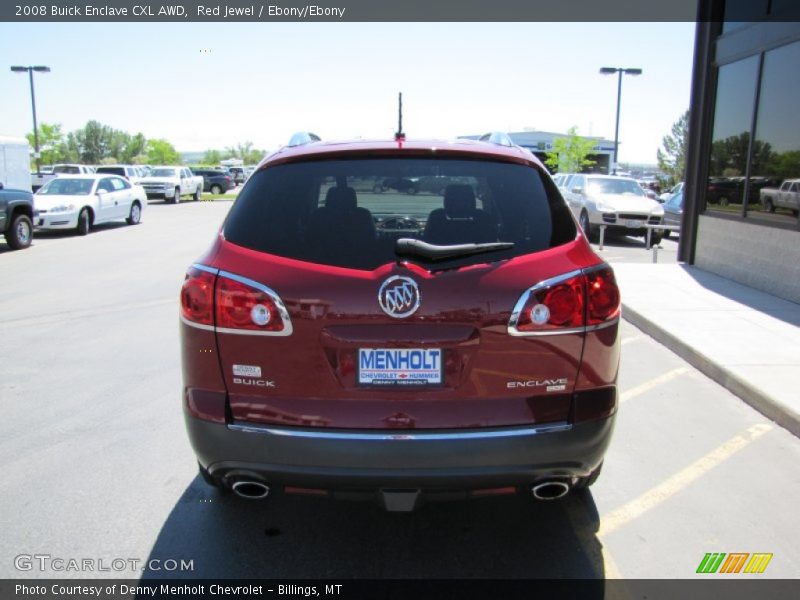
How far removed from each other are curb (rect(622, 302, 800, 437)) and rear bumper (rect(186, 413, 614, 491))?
2.86 meters

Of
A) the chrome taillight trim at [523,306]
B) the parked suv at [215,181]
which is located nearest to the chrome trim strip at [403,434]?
the chrome taillight trim at [523,306]

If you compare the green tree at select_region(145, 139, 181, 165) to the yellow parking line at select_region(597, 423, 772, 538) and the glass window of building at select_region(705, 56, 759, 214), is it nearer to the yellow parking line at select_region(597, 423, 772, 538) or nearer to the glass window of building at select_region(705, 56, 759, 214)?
the glass window of building at select_region(705, 56, 759, 214)

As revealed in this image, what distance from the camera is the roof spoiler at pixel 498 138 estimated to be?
373 centimetres

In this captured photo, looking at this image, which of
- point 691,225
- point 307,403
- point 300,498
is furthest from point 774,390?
point 691,225

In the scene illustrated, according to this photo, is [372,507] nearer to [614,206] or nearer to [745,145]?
[745,145]

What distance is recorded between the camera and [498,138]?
391cm

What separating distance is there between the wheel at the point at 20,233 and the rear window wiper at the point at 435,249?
1460 centimetres

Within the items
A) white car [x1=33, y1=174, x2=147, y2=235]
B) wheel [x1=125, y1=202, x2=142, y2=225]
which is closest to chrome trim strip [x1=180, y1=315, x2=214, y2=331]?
white car [x1=33, y1=174, x2=147, y2=235]

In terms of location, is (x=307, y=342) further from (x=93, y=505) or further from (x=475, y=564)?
(x=93, y=505)

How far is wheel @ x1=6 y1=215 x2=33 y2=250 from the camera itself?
48.1 feet

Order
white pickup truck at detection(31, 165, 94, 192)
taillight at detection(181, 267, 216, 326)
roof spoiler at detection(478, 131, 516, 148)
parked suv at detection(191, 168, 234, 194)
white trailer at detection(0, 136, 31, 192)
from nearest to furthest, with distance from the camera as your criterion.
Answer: taillight at detection(181, 267, 216, 326)
roof spoiler at detection(478, 131, 516, 148)
white trailer at detection(0, 136, 31, 192)
white pickup truck at detection(31, 165, 94, 192)
parked suv at detection(191, 168, 234, 194)

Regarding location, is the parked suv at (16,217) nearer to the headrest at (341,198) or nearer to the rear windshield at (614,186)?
the headrest at (341,198)

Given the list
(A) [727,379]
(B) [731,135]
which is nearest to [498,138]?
(A) [727,379]

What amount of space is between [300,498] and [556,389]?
169cm
